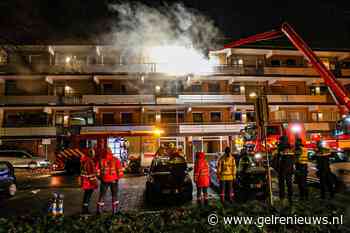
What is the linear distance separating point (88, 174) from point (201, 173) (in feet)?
11.2

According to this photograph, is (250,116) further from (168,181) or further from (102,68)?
(168,181)

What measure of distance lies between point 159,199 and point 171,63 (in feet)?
65.7

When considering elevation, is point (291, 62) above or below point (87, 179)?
above

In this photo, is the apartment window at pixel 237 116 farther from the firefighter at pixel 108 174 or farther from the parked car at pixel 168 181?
the firefighter at pixel 108 174

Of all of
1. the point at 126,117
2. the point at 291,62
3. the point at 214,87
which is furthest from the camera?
the point at 291,62

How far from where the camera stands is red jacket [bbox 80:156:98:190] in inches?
285

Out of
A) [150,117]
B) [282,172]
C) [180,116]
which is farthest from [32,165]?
[282,172]

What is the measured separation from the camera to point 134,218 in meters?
4.58

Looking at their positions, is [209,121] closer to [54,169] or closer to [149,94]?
[149,94]

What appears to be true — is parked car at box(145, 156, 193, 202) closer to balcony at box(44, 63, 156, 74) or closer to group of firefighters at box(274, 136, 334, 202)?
group of firefighters at box(274, 136, 334, 202)

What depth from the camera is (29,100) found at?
2439 cm

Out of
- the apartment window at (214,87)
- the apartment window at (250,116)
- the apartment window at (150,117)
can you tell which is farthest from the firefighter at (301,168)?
the apartment window at (214,87)

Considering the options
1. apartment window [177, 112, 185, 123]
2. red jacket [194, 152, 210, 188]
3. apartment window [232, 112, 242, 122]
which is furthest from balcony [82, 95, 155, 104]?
red jacket [194, 152, 210, 188]

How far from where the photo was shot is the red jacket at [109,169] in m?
7.17
